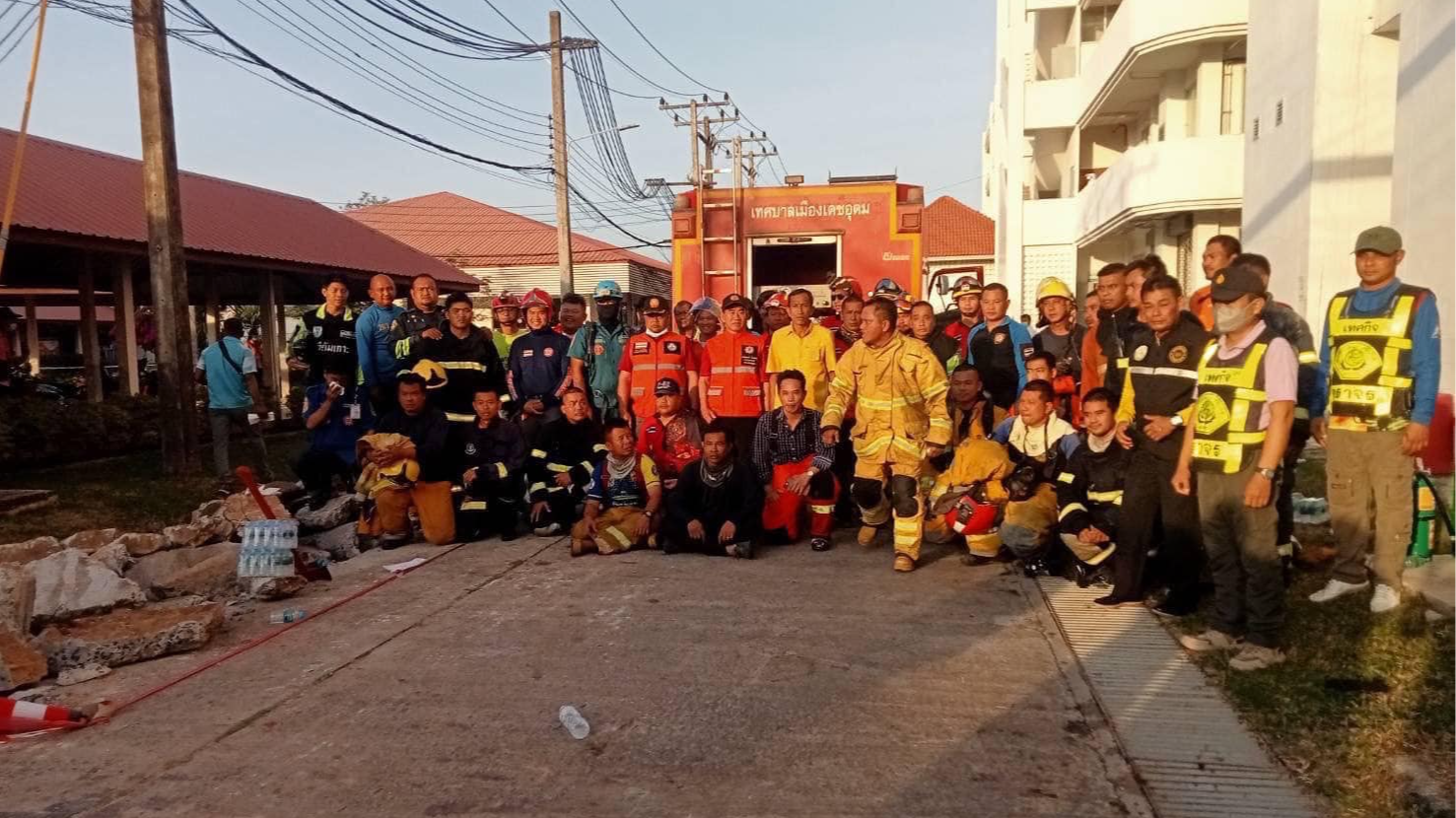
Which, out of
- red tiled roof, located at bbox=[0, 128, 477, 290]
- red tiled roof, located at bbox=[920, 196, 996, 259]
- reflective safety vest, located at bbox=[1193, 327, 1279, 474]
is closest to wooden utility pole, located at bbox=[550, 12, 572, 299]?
red tiled roof, located at bbox=[0, 128, 477, 290]

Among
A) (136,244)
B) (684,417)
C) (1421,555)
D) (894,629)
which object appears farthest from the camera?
(136,244)

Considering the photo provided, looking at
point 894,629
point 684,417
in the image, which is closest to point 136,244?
point 684,417

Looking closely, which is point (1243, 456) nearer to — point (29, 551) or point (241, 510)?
point (241, 510)

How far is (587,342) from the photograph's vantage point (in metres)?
8.16

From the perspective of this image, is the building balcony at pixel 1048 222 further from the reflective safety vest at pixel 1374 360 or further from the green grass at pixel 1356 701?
the green grass at pixel 1356 701

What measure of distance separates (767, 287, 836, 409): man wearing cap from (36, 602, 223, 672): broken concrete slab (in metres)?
4.42

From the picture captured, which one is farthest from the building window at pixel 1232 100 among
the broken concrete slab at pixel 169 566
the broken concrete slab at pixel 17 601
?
the broken concrete slab at pixel 17 601

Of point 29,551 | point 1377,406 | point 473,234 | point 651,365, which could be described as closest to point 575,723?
point 1377,406

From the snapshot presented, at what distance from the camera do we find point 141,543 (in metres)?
6.50

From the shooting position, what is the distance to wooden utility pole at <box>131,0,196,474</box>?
9.23m

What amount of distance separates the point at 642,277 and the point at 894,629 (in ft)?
110

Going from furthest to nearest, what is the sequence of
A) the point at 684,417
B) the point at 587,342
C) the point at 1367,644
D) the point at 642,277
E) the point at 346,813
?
the point at 642,277 < the point at 587,342 < the point at 684,417 < the point at 1367,644 < the point at 346,813

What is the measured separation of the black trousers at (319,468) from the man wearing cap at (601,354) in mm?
2205

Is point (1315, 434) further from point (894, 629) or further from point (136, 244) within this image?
point (136, 244)
